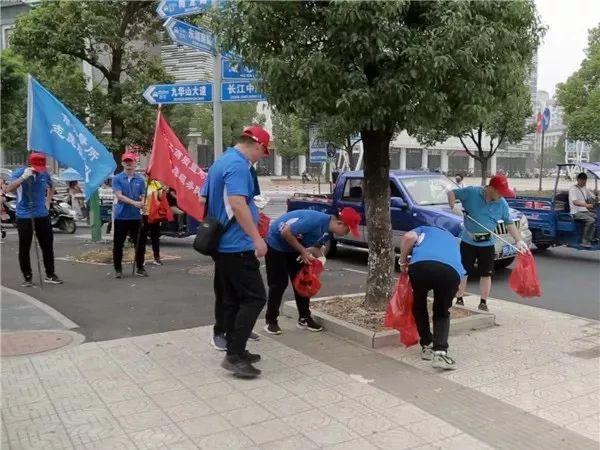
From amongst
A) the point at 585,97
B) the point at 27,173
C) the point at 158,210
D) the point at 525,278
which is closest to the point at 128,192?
the point at 158,210

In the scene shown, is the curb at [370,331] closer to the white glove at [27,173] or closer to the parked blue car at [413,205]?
the parked blue car at [413,205]

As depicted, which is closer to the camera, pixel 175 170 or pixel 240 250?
pixel 240 250

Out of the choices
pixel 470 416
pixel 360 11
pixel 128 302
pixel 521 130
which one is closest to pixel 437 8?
pixel 360 11

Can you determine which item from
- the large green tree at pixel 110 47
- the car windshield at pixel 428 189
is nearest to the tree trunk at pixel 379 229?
the car windshield at pixel 428 189

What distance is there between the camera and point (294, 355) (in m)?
5.44

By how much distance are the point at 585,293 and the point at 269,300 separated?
16.1 ft

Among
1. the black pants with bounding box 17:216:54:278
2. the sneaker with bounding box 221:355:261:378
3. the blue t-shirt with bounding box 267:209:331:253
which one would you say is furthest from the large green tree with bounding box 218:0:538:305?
the black pants with bounding box 17:216:54:278

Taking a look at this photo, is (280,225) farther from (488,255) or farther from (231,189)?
(488,255)

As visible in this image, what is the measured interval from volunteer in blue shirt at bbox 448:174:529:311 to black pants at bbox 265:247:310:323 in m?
2.06

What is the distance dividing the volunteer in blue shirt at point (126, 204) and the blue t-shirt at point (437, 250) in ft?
16.4

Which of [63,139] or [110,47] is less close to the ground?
[110,47]

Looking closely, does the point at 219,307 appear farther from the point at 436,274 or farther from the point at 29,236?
the point at 29,236

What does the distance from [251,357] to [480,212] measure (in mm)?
3128

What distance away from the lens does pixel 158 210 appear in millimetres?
9961
